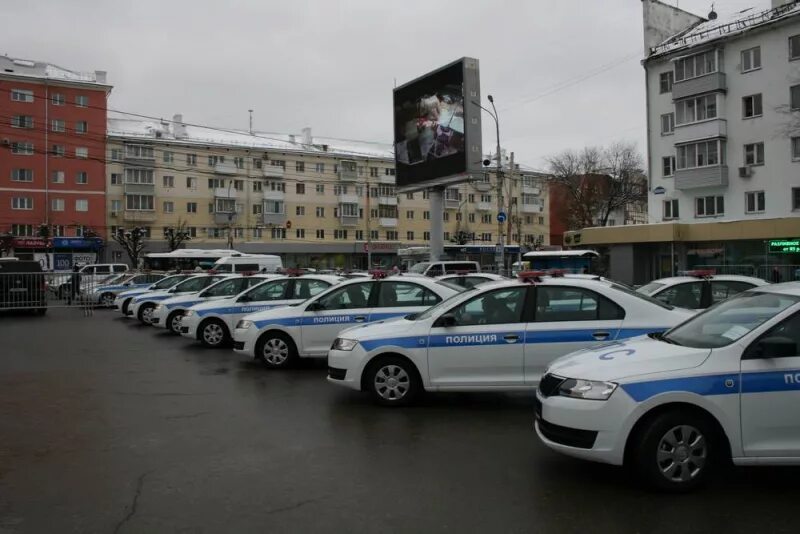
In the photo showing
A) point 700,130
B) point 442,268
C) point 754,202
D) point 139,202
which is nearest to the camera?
point 442,268

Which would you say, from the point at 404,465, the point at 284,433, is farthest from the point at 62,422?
the point at 404,465

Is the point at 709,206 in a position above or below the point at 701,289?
above

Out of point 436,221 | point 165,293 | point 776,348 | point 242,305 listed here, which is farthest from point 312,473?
point 436,221

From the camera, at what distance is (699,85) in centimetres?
4009

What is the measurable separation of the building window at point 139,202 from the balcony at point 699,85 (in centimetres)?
4922

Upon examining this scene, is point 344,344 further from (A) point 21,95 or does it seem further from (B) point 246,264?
(A) point 21,95

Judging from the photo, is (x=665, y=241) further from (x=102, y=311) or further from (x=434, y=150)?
(x=102, y=311)

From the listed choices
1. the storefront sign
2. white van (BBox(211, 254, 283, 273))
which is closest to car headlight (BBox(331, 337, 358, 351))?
white van (BBox(211, 254, 283, 273))

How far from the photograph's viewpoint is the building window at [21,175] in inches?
2392

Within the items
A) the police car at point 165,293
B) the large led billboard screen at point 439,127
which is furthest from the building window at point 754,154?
the police car at point 165,293

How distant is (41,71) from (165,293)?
53627 millimetres

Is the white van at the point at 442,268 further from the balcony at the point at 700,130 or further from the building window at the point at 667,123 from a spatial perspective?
the building window at the point at 667,123

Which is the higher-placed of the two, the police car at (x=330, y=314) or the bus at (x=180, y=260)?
the bus at (x=180, y=260)

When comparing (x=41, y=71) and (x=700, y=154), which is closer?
(x=700, y=154)
